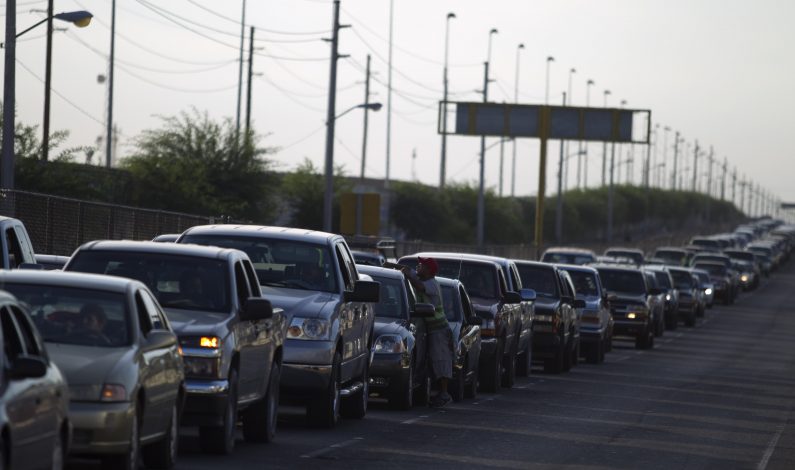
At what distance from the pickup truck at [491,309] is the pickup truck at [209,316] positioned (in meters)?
10.4

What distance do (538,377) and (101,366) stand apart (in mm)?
20466

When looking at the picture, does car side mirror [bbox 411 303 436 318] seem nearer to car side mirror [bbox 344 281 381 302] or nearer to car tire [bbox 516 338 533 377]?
car side mirror [bbox 344 281 381 302]

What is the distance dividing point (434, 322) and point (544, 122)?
50930mm

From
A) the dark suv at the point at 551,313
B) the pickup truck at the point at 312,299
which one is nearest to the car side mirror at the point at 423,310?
the pickup truck at the point at 312,299

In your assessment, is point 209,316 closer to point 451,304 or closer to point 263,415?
point 263,415

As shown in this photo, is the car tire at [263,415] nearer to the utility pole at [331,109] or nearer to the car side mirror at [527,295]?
the car side mirror at [527,295]

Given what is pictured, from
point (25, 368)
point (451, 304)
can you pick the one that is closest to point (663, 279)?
point (451, 304)

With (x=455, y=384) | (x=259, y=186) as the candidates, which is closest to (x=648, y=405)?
(x=455, y=384)

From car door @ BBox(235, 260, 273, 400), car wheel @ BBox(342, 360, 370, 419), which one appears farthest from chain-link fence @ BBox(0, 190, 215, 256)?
car door @ BBox(235, 260, 273, 400)

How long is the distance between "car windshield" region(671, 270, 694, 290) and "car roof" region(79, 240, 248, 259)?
46.6 m

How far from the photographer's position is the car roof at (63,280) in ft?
41.3

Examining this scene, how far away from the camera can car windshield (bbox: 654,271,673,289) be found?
176 ft

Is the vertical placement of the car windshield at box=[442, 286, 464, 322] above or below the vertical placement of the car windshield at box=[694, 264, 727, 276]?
above

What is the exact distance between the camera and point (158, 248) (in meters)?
15.6
